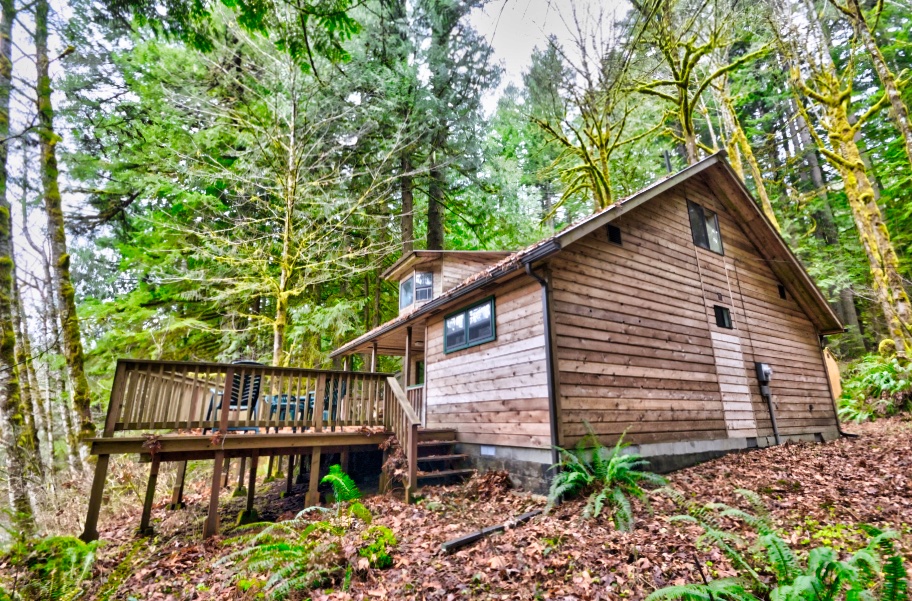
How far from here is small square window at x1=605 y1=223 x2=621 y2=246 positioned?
8.18 metres

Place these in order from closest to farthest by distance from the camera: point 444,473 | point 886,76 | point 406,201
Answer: point 444,473 → point 886,76 → point 406,201

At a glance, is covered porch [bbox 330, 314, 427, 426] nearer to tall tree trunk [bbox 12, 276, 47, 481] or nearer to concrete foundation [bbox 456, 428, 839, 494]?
concrete foundation [bbox 456, 428, 839, 494]

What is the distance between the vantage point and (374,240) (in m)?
15.9

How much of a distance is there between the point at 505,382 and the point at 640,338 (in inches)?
111

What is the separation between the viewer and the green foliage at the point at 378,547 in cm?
425

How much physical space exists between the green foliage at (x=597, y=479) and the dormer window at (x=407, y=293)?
26.0ft

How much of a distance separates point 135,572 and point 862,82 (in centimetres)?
2929

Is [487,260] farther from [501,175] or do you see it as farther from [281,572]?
[281,572]

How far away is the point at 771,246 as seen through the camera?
1130 cm

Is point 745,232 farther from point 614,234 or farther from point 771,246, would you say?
point 614,234

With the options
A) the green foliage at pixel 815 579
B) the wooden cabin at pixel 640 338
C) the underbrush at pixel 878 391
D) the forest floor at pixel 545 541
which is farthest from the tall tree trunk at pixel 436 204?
the underbrush at pixel 878 391

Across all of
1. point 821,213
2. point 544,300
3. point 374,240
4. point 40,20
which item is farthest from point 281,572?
point 821,213

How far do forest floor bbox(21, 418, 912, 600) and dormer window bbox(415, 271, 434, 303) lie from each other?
6.74 meters

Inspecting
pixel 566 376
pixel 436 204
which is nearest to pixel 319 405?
pixel 566 376
